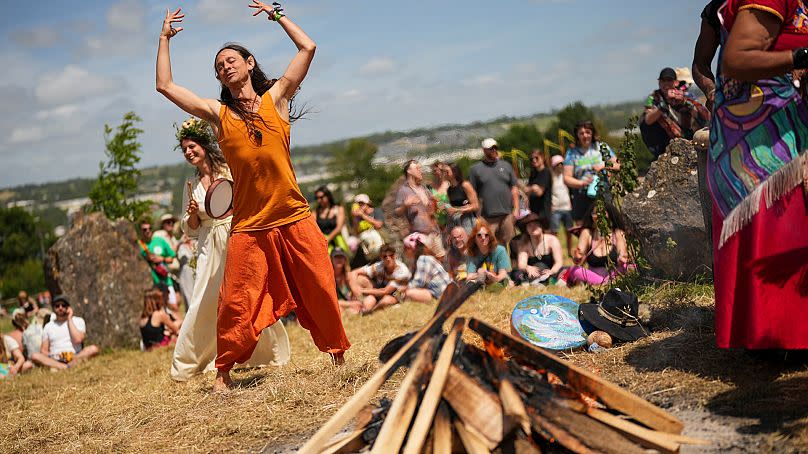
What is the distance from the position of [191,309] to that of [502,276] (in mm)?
4116

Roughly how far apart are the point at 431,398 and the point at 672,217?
4.08m

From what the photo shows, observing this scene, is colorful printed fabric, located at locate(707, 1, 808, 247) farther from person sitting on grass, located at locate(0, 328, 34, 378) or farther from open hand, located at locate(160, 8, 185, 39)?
person sitting on grass, located at locate(0, 328, 34, 378)

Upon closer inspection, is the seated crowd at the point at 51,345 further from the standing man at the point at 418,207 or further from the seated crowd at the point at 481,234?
the standing man at the point at 418,207

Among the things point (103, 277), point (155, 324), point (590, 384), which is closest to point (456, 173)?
point (155, 324)

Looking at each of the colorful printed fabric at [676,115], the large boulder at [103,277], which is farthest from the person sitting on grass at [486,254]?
the large boulder at [103,277]

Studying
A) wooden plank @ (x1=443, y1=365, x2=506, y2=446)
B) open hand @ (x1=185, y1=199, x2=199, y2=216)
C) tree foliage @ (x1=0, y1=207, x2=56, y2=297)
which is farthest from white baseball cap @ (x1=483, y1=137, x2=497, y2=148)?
tree foliage @ (x1=0, y1=207, x2=56, y2=297)

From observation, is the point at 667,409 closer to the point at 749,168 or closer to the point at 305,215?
the point at 749,168

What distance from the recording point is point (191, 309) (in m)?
6.84

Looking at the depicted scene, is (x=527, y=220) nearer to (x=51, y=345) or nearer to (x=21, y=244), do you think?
(x=51, y=345)

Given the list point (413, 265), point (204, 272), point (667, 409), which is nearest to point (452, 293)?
point (667, 409)

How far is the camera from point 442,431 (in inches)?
128

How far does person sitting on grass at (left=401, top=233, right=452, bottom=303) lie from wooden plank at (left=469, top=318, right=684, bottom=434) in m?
6.74

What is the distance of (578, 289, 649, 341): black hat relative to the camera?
18.1 feet

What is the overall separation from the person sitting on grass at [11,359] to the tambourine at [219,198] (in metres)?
6.15
